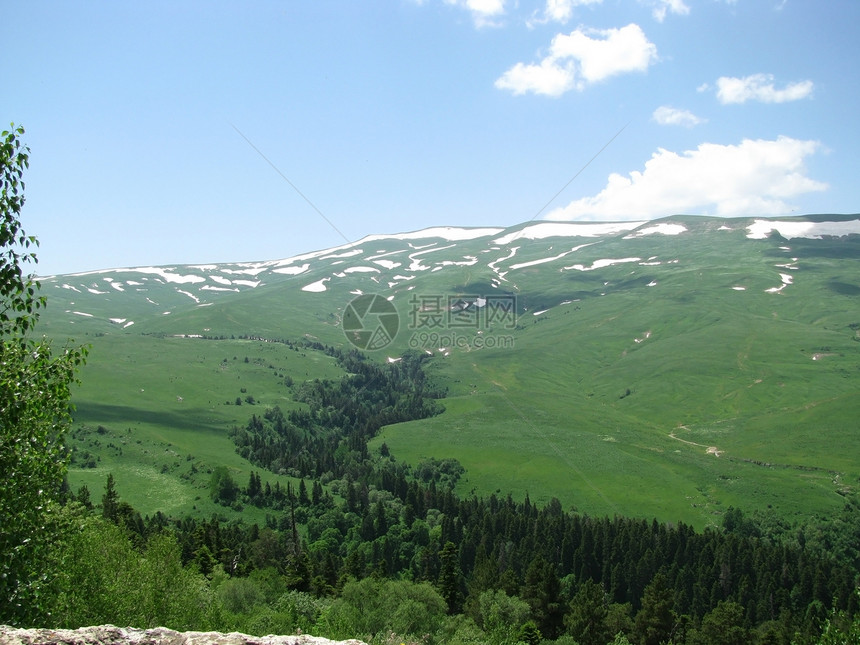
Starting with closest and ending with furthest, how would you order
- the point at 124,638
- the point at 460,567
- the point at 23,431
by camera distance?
1. the point at 124,638
2. the point at 23,431
3. the point at 460,567

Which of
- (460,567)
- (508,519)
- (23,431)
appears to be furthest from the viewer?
(508,519)

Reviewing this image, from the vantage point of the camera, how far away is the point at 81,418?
568 ft

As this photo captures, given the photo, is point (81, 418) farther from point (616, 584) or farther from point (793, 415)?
point (793, 415)

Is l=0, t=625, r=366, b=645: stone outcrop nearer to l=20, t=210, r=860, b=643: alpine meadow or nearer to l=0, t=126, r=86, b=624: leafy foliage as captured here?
l=0, t=126, r=86, b=624: leafy foliage

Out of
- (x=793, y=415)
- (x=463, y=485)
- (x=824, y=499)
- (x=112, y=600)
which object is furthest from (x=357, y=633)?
(x=793, y=415)

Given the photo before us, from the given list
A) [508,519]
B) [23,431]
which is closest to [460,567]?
[508,519]

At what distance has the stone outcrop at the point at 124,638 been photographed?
1073cm

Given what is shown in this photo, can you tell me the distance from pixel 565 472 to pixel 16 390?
15575 cm

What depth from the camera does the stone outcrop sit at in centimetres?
1073

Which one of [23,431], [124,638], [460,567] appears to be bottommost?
[460,567]

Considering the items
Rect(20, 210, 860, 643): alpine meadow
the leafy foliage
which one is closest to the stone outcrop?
the leafy foliage

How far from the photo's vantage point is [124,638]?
37.7 ft

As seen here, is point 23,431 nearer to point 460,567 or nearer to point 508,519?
point 460,567

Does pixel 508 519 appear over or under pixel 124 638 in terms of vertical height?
under
